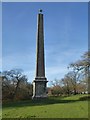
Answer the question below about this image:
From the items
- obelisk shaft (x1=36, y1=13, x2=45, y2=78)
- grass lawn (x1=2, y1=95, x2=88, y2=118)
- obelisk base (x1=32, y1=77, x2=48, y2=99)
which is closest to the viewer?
grass lawn (x1=2, y1=95, x2=88, y2=118)

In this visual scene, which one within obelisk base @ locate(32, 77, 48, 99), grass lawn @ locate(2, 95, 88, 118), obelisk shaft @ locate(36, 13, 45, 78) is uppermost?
obelisk shaft @ locate(36, 13, 45, 78)

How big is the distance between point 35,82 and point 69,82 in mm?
32147

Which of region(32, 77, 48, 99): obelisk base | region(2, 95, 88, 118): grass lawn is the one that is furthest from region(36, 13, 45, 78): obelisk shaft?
region(2, 95, 88, 118): grass lawn

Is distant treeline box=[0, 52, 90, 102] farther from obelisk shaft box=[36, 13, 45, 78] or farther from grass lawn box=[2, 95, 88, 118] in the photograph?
grass lawn box=[2, 95, 88, 118]

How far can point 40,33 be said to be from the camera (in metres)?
41.2

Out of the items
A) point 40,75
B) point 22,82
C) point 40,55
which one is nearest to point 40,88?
point 40,75

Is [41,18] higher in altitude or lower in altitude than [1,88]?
higher

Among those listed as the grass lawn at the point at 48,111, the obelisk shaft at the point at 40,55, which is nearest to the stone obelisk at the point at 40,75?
the obelisk shaft at the point at 40,55

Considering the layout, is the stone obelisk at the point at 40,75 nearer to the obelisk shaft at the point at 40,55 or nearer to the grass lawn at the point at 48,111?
the obelisk shaft at the point at 40,55

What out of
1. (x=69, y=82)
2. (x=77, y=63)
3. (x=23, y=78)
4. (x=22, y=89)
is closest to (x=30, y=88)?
(x=23, y=78)

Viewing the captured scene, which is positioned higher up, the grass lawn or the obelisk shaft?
the obelisk shaft

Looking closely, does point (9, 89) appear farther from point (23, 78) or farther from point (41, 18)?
point (41, 18)

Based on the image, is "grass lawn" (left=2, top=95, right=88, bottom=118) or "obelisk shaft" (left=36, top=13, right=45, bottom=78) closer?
"grass lawn" (left=2, top=95, right=88, bottom=118)

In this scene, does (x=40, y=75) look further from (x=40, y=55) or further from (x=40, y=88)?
(x=40, y=55)
